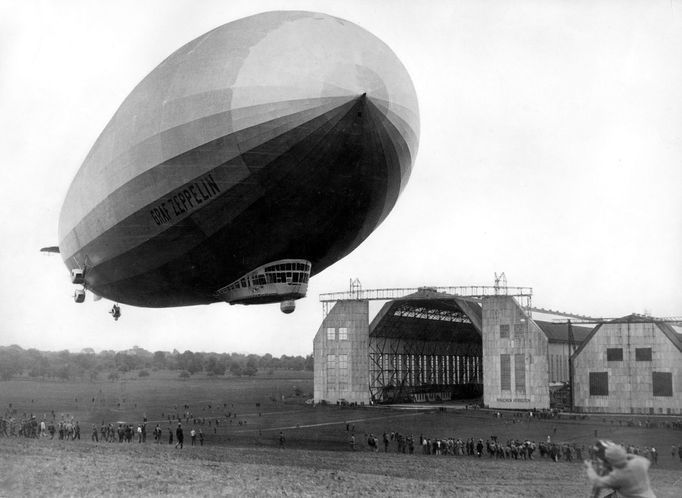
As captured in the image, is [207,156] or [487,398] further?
[487,398]

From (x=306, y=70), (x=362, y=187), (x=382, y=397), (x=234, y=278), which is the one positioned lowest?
(x=382, y=397)

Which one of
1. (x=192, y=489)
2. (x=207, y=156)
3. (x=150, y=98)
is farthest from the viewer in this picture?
(x=150, y=98)

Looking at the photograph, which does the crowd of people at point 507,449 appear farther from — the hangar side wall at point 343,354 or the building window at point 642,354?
the hangar side wall at point 343,354

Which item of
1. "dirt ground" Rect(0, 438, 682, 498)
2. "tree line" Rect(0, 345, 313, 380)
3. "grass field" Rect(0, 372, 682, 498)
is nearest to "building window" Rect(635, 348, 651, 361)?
"grass field" Rect(0, 372, 682, 498)

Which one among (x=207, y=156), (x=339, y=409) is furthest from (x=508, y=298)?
(x=207, y=156)

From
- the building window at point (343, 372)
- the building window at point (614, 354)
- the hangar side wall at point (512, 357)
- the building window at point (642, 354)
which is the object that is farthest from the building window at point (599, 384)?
the building window at point (343, 372)

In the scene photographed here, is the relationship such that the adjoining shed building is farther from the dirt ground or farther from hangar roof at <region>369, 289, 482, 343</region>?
the dirt ground

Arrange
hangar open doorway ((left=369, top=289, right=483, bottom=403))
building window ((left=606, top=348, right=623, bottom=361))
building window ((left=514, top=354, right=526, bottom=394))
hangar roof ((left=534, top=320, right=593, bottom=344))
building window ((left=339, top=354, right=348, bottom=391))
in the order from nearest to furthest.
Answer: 1. building window ((left=606, top=348, right=623, bottom=361))
2. building window ((left=514, top=354, right=526, bottom=394))
3. building window ((left=339, top=354, right=348, bottom=391))
4. hangar open doorway ((left=369, top=289, right=483, bottom=403))
5. hangar roof ((left=534, top=320, right=593, bottom=344))

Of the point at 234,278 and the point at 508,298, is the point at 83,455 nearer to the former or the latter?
the point at 234,278
